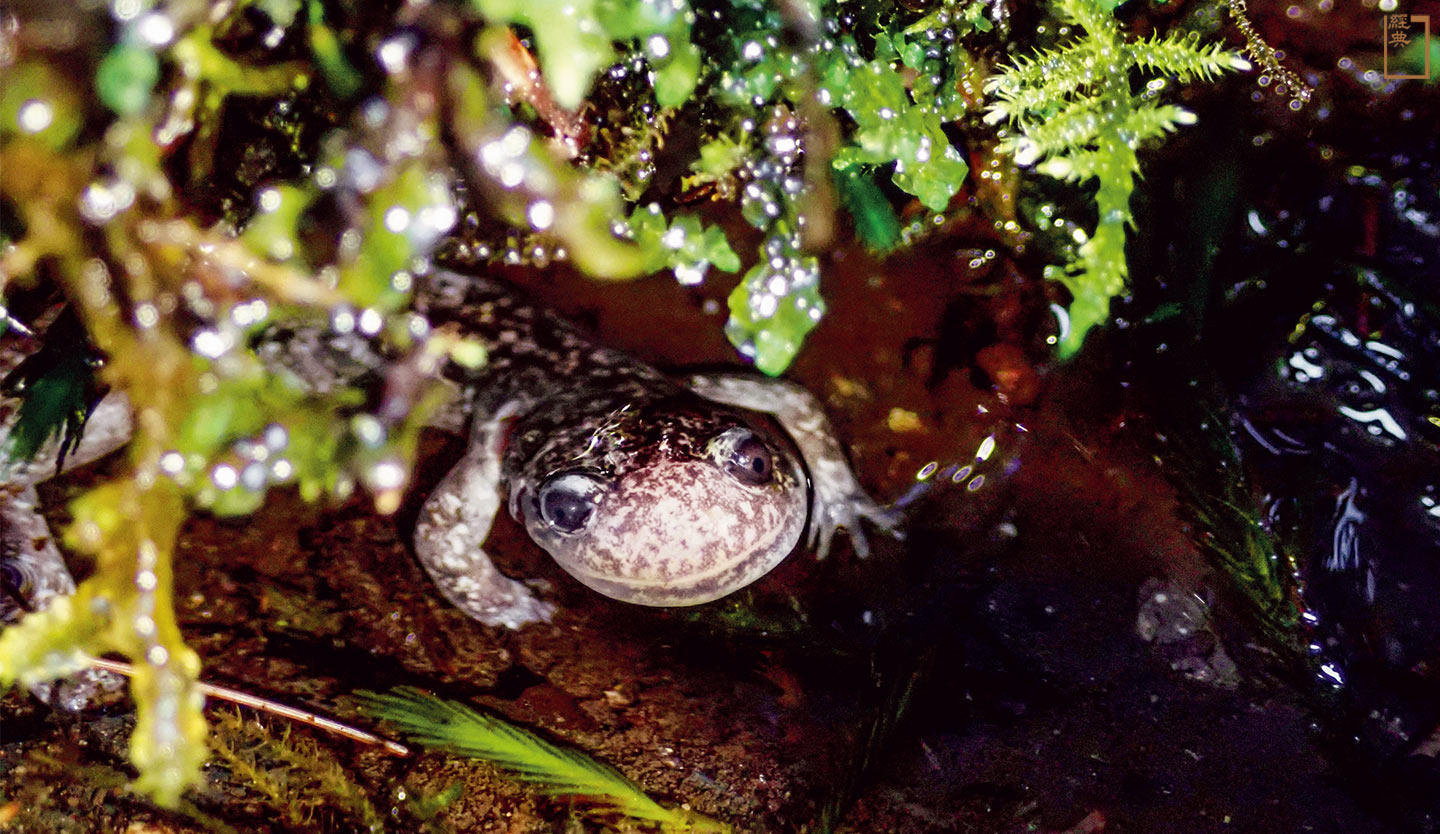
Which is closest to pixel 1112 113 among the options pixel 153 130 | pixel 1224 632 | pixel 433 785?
pixel 1224 632

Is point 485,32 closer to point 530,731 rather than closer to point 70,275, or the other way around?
point 70,275

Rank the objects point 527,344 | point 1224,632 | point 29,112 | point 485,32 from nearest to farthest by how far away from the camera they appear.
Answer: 1. point 29,112
2. point 485,32
3. point 1224,632
4. point 527,344

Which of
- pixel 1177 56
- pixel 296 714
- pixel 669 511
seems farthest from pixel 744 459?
pixel 1177 56

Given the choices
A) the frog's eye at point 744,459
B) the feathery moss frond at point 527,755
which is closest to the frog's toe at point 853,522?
the frog's eye at point 744,459

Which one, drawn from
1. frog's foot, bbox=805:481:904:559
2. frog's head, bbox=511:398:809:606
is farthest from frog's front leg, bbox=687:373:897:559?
frog's head, bbox=511:398:809:606

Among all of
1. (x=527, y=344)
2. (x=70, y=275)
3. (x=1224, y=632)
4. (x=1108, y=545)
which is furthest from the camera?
(x=527, y=344)
